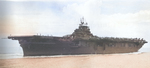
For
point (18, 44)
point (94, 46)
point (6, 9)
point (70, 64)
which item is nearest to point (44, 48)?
point (18, 44)

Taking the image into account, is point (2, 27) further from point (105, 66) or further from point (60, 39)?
point (60, 39)

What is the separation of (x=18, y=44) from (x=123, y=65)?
341 centimetres

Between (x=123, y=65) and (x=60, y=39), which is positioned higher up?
(x=60, y=39)

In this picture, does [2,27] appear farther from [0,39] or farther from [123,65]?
[123,65]

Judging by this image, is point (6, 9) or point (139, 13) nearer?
point (6, 9)

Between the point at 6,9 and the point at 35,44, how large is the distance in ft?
8.93

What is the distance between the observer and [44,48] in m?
6.81

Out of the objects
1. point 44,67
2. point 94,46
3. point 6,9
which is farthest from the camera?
point 94,46

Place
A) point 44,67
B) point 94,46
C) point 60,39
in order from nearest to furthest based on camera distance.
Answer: point 44,67, point 60,39, point 94,46

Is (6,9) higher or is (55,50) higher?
(6,9)

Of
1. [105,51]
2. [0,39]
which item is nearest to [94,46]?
[105,51]

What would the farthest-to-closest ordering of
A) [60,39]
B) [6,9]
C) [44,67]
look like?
[60,39], [44,67], [6,9]

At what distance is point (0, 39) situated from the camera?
4266 mm

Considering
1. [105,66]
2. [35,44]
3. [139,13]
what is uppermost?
[139,13]
